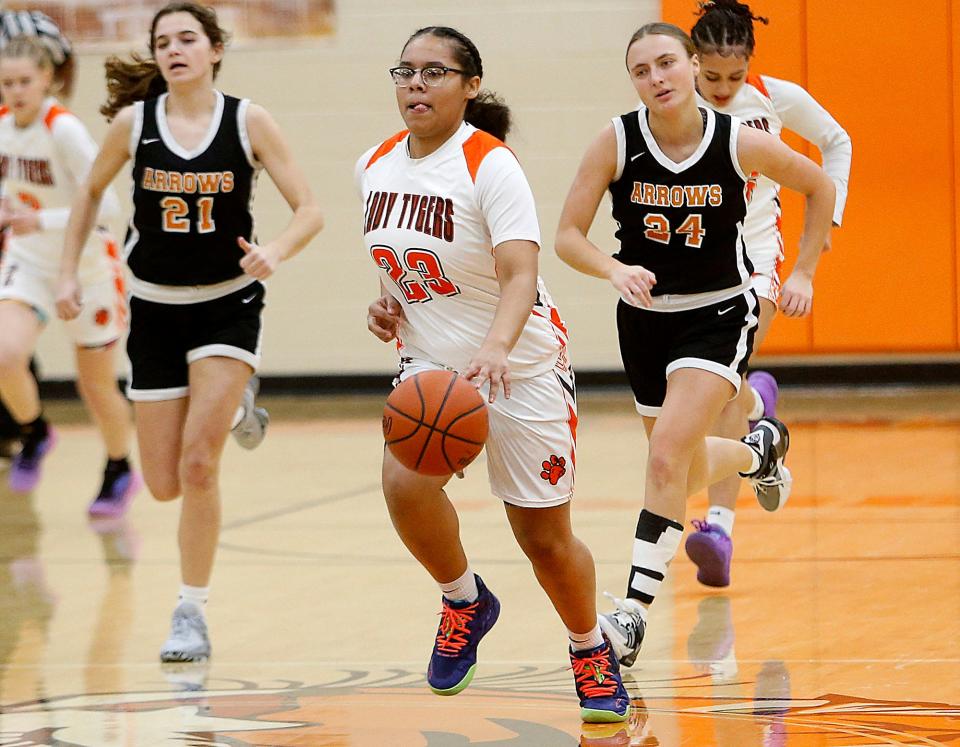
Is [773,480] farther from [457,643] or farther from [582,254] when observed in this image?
[457,643]

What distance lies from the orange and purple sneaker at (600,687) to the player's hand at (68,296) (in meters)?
1.95

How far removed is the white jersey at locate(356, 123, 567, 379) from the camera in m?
3.46

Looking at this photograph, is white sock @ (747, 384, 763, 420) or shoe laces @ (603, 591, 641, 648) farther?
white sock @ (747, 384, 763, 420)

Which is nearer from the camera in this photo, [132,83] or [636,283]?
[636,283]

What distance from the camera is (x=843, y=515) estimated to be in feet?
20.6

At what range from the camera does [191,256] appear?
4.58 m

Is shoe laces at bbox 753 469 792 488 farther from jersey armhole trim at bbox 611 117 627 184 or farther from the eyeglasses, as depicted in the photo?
the eyeglasses

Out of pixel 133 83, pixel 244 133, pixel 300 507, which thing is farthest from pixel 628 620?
pixel 300 507

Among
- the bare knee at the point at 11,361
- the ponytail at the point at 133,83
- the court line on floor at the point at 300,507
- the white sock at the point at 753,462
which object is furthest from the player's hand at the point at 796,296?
the bare knee at the point at 11,361

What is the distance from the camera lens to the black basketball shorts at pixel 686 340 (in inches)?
166

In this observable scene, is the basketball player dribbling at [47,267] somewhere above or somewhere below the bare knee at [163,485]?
above

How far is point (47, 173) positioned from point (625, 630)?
3.79 metres

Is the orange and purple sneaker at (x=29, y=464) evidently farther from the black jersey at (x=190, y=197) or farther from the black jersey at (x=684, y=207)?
the black jersey at (x=684, y=207)

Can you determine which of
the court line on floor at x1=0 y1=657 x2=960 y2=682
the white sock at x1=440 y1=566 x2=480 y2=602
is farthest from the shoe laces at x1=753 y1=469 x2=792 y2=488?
the white sock at x1=440 y1=566 x2=480 y2=602
